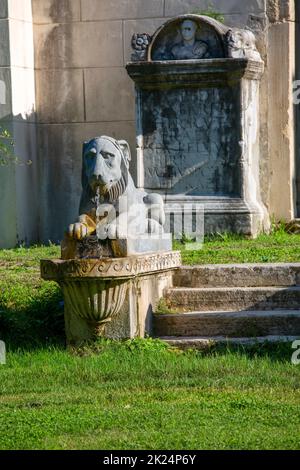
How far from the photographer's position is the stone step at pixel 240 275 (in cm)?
1031

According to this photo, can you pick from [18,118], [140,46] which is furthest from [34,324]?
[18,118]

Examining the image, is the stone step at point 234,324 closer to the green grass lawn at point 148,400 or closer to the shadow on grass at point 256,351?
the shadow on grass at point 256,351

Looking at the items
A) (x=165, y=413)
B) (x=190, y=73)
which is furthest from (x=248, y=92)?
(x=165, y=413)

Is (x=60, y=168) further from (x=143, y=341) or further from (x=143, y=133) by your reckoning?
(x=143, y=341)

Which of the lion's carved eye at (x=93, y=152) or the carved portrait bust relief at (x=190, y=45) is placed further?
the carved portrait bust relief at (x=190, y=45)

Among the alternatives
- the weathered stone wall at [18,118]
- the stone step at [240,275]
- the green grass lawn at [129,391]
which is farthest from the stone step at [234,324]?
the weathered stone wall at [18,118]

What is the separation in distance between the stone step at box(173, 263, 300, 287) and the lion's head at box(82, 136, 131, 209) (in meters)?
1.04

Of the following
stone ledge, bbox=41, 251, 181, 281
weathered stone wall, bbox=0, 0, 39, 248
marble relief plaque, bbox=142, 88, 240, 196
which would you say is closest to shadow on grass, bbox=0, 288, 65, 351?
stone ledge, bbox=41, 251, 181, 281

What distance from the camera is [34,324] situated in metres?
10.3

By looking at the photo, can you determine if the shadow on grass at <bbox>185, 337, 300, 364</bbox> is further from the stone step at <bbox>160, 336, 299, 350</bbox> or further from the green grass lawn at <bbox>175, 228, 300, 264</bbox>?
the green grass lawn at <bbox>175, 228, 300, 264</bbox>

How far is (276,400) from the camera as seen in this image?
8070mm

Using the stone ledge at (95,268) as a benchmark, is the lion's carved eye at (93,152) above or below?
above

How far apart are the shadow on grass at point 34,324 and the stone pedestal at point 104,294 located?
42cm

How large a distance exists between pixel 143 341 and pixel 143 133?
14.1 ft
